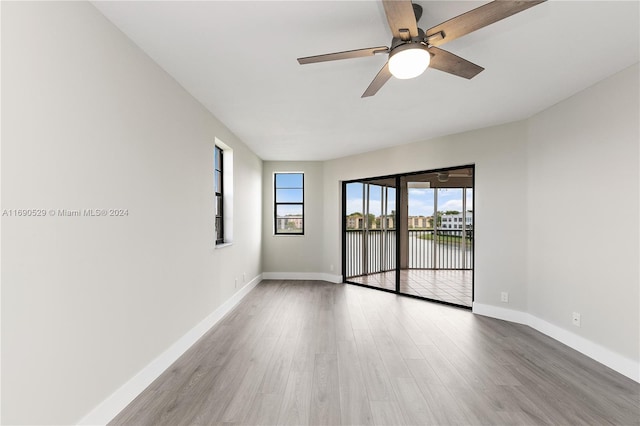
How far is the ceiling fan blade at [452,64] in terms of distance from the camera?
1746 mm

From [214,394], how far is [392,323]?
2.20 meters

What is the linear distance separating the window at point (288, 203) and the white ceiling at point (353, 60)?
2.47 metres

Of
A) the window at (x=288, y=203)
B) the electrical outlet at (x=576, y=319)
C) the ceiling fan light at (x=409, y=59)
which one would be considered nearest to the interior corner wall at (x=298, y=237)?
the window at (x=288, y=203)

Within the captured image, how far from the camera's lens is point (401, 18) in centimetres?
147

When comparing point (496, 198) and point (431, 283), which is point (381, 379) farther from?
point (431, 283)

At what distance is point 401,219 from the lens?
5.17 metres

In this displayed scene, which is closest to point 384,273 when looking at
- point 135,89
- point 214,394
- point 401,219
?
point 401,219

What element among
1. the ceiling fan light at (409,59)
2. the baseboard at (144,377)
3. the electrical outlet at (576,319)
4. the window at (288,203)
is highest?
the ceiling fan light at (409,59)

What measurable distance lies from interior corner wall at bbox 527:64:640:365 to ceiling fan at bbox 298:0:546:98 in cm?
170

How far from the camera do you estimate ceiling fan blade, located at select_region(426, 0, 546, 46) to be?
1.33m

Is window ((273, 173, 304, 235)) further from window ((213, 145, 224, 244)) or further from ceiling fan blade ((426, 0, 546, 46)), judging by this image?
ceiling fan blade ((426, 0, 546, 46))

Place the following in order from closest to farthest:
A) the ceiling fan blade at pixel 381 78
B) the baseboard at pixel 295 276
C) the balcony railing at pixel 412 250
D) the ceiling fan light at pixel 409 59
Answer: the ceiling fan light at pixel 409 59
the ceiling fan blade at pixel 381 78
the balcony railing at pixel 412 250
the baseboard at pixel 295 276

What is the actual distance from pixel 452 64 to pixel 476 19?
41 cm

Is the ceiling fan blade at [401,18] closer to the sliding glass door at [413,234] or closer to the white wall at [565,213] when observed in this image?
the white wall at [565,213]
